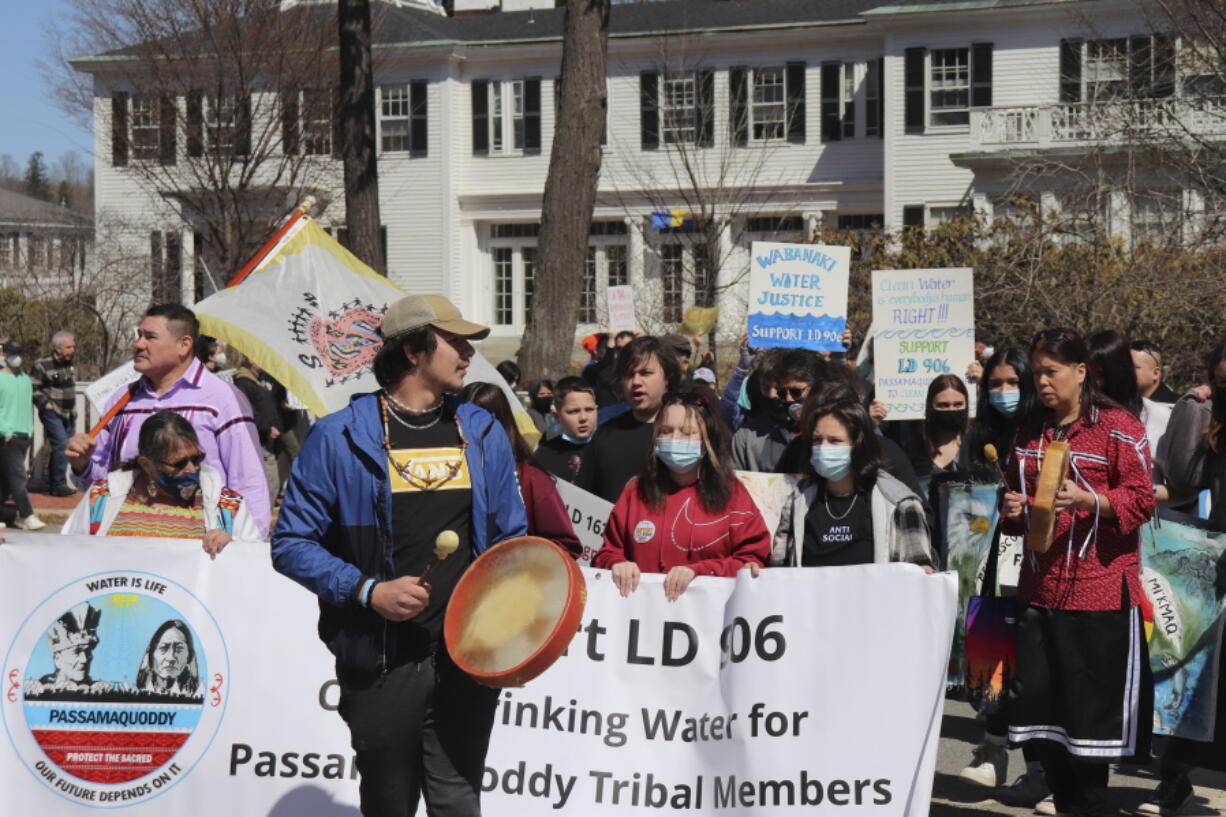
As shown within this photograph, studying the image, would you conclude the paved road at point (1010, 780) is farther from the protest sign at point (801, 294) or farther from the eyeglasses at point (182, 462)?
the protest sign at point (801, 294)

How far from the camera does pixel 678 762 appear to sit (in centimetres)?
616

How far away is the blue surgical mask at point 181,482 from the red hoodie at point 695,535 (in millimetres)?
1667

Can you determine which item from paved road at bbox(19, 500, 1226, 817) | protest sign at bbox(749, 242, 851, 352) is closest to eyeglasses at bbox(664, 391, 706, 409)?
paved road at bbox(19, 500, 1226, 817)

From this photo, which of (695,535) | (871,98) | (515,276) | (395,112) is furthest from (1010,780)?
(395,112)

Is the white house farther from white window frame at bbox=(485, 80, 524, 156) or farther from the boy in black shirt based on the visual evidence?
the boy in black shirt

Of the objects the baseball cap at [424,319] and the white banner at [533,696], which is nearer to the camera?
the baseball cap at [424,319]

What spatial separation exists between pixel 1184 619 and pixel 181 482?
4.31 metres

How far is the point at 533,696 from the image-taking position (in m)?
6.39

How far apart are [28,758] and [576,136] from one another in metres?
12.0

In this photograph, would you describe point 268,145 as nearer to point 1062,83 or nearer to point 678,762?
point 1062,83

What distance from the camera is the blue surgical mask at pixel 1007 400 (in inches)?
288

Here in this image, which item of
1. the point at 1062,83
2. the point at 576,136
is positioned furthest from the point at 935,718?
the point at 1062,83

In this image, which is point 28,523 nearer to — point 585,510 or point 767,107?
point 585,510

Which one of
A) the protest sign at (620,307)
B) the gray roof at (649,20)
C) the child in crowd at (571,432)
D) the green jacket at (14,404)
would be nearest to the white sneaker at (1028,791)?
the child in crowd at (571,432)
